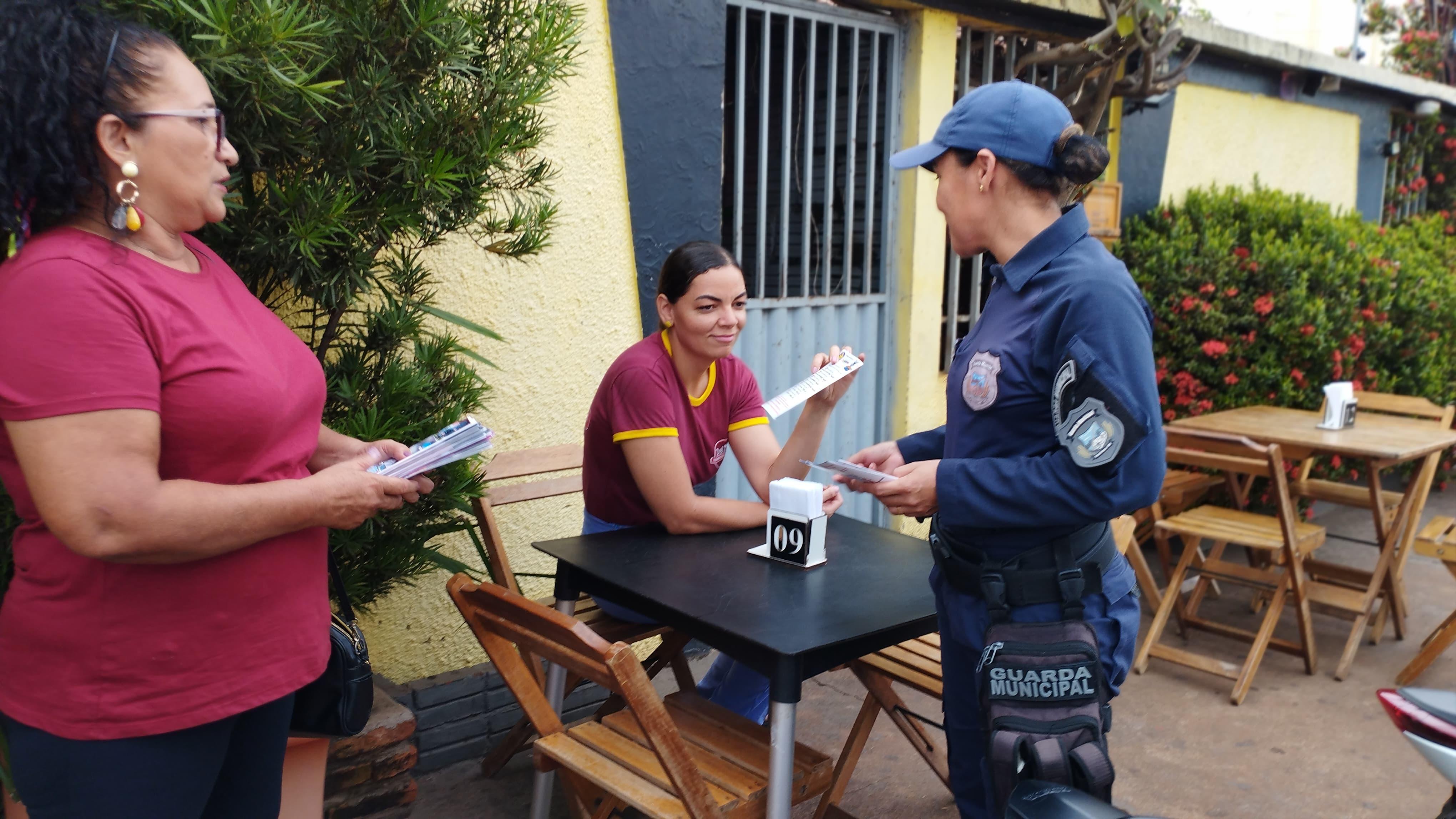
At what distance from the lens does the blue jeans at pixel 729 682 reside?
3.04 m

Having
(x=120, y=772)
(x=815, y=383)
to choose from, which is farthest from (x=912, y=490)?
(x=120, y=772)

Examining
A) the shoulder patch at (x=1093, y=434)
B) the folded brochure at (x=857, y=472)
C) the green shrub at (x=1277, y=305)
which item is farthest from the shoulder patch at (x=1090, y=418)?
the green shrub at (x=1277, y=305)

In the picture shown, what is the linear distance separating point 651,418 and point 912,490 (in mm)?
971

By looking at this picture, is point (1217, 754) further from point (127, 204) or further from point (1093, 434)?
point (127, 204)

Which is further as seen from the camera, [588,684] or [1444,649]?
[1444,649]

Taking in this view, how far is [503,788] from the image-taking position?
11.2ft

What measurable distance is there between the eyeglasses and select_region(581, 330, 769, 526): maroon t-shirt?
52.3 inches

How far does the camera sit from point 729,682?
10.1 feet

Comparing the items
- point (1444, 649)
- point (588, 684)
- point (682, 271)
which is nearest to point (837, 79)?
point (682, 271)

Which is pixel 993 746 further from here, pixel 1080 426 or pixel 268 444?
pixel 268 444

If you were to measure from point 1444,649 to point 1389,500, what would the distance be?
999 mm

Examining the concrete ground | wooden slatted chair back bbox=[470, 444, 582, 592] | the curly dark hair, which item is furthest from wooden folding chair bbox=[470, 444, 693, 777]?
the curly dark hair

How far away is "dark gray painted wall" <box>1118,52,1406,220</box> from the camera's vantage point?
255 inches

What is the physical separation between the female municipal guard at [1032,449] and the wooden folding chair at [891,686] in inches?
26.0
